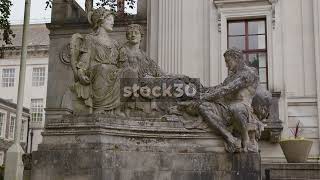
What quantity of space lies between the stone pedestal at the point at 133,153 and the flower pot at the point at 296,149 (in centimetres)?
515

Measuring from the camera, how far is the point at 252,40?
20.5 meters

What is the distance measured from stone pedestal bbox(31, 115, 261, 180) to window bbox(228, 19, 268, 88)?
1068 cm

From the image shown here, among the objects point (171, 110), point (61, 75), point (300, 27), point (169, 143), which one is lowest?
point (169, 143)

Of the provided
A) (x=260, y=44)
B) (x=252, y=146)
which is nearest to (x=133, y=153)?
(x=252, y=146)

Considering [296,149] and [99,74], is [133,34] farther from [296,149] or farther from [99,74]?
[296,149]

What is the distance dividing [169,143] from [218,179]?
112 centimetres

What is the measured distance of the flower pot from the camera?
14.3 meters

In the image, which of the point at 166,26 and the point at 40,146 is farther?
the point at 166,26

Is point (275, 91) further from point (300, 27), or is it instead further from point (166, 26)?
point (166, 26)

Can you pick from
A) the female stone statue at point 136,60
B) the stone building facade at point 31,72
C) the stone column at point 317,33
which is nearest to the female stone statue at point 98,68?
the female stone statue at point 136,60

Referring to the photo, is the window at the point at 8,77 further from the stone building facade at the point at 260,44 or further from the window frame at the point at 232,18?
the window frame at the point at 232,18

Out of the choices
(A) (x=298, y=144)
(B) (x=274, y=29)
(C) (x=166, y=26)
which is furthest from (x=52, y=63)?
(A) (x=298, y=144)

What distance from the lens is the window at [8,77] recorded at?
5885cm

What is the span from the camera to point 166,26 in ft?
68.4
